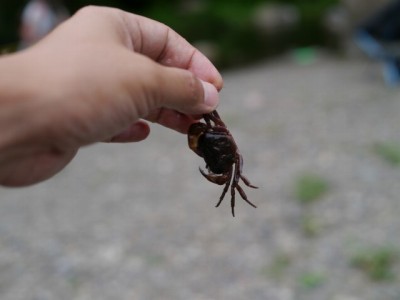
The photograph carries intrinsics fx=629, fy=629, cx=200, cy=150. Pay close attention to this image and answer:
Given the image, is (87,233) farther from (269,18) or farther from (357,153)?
(269,18)

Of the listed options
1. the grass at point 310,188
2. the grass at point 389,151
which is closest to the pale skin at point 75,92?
the grass at point 310,188

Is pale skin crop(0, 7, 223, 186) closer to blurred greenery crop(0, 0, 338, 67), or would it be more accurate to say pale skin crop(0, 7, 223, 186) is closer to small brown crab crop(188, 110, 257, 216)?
small brown crab crop(188, 110, 257, 216)

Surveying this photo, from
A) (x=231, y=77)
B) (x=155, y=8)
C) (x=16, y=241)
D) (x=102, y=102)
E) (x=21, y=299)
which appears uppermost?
(x=102, y=102)

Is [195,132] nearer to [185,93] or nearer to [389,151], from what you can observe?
[185,93]

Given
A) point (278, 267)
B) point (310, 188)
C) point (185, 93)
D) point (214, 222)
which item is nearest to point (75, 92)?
point (185, 93)

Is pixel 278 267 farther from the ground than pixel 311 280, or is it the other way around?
pixel 311 280

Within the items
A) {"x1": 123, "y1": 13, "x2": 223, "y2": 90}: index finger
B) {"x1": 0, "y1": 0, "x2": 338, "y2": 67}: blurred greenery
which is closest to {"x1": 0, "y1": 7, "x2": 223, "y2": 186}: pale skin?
{"x1": 123, "y1": 13, "x2": 223, "y2": 90}: index finger

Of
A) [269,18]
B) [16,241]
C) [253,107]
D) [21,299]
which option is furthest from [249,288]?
[269,18]
